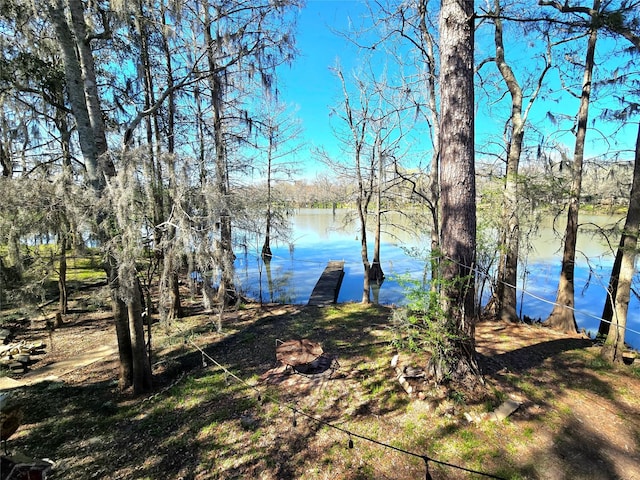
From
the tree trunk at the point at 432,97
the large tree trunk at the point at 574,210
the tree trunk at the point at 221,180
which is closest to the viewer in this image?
the tree trunk at the point at 221,180

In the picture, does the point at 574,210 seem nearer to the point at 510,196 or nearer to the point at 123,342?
the point at 510,196

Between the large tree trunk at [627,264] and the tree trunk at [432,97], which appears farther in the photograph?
the tree trunk at [432,97]

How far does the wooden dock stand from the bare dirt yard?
3.40 m

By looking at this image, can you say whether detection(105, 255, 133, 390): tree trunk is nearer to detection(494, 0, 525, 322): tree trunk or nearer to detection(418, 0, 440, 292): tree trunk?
detection(418, 0, 440, 292): tree trunk

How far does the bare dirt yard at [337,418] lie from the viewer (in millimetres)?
2432

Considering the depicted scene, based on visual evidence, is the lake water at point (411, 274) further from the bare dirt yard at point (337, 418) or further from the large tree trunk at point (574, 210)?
the bare dirt yard at point (337, 418)

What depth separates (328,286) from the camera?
9555mm

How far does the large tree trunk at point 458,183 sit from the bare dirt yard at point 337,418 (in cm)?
61

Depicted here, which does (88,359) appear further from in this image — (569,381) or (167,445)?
(569,381)

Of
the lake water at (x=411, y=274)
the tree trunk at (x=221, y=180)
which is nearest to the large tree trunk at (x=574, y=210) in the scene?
the lake water at (x=411, y=274)

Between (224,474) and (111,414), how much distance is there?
6.28ft

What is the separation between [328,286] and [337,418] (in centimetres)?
656

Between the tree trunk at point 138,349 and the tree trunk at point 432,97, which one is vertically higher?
the tree trunk at point 432,97

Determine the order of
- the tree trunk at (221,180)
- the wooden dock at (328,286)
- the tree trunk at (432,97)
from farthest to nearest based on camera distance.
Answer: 1. the wooden dock at (328,286)
2. the tree trunk at (432,97)
3. the tree trunk at (221,180)
